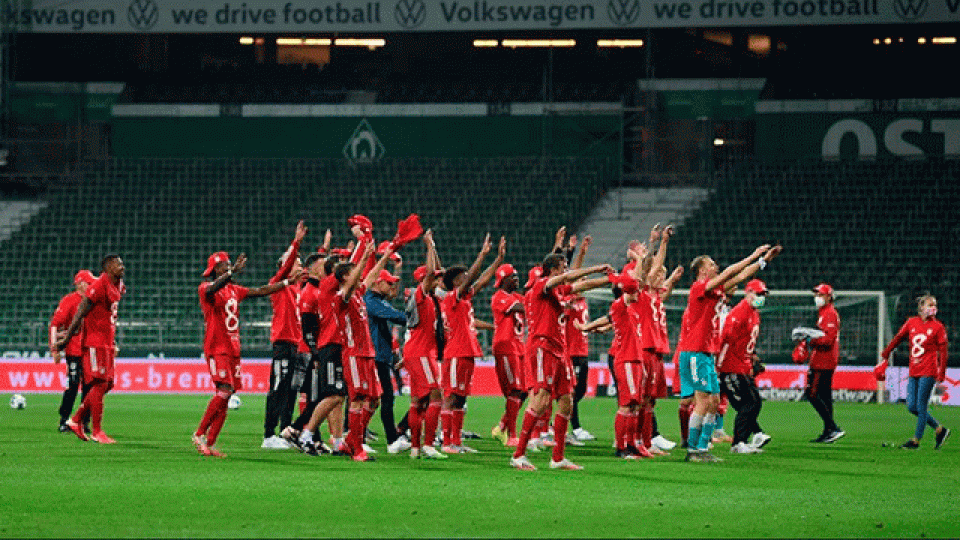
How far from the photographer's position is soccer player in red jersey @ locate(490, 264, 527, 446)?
65.5ft

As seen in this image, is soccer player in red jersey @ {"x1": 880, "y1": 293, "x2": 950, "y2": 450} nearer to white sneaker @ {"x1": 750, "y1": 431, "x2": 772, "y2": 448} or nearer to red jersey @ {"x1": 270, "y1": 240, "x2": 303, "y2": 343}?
white sneaker @ {"x1": 750, "y1": 431, "x2": 772, "y2": 448}

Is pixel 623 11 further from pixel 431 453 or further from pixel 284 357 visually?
pixel 431 453

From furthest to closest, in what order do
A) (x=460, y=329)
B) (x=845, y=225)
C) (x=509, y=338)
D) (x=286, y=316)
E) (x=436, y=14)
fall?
1. (x=436, y=14)
2. (x=845, y=225)
3. (x=286, y=316)
4. (x=509, y=338)
5. (x=460, y=329)

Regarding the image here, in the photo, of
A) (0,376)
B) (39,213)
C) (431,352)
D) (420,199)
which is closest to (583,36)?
(420,199)

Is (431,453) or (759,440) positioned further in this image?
(759,440)

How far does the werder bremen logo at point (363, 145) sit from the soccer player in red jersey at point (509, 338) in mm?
30453

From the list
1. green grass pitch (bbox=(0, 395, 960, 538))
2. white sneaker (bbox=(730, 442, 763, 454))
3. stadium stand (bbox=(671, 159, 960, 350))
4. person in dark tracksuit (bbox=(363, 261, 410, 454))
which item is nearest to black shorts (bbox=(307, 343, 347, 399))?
green grass pitch (bbox=(0, 395, 960, 538))

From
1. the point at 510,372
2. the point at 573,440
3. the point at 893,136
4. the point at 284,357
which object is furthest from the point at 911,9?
the point at 284,357

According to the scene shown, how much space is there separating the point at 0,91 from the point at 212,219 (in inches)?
313

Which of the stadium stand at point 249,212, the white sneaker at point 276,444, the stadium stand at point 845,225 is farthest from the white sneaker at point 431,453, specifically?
the stadium stand at point 249,212

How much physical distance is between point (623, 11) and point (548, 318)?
29.2 m

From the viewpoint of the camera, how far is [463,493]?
14.5 m

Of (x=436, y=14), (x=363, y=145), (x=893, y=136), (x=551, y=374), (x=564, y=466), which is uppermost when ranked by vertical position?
(x=436, y=14)

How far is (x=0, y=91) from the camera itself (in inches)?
1918
